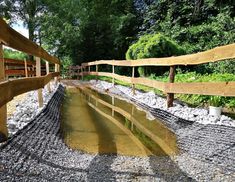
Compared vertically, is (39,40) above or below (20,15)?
below

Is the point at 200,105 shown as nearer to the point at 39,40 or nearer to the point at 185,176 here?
the point at 185,176

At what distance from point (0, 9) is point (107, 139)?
Result: 66.5ft

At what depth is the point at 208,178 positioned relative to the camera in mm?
2779

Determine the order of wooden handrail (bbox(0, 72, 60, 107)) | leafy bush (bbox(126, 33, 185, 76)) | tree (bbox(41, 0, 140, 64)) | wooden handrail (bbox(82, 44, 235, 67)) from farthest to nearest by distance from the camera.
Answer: tree (bbox(41, 0, 140, 64)) → leafy bush (bbox(126, 33, 185, 76)) → wooden handrail (bbox(82, 44, 235, 67)) → wooden handrail (bbox(0, 72, 60, 107))

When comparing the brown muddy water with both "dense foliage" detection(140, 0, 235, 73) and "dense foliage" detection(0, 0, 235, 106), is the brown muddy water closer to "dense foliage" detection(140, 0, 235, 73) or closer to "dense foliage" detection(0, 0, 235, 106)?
"dense foliage" detection(140, 0, 235, 73)

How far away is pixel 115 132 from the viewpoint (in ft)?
14.5

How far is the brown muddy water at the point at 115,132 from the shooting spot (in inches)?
143

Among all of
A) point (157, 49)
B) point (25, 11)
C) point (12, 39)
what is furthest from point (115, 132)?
point (25, 11)

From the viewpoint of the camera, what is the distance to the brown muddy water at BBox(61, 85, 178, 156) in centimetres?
363

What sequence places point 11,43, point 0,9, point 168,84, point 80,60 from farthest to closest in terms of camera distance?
1. point 0,9
2. point 80,60
3. point 168,84
4. point 11,43

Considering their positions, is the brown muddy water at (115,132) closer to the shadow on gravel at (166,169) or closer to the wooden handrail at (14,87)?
the shadow on gravel at (166,169)

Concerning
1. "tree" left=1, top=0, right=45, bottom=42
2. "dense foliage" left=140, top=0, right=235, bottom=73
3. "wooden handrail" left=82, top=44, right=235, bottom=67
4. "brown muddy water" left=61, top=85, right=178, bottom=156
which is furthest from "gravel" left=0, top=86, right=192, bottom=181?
"tree" left=1, top=0, right=45, bottom=42

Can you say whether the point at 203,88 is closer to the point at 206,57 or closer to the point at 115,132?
the point at 206,57

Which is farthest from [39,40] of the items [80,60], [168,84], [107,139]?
[107,139]
